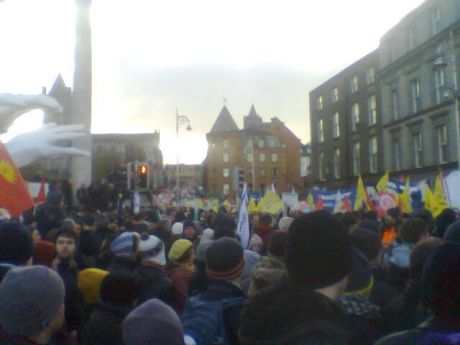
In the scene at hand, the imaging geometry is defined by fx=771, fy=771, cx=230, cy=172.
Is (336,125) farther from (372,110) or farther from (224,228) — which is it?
(224,228)

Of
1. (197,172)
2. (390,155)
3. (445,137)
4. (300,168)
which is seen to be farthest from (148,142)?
(445,137)

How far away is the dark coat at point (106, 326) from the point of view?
4.48 metres

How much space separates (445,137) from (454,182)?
24.2 m

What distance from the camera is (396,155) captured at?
45.7 meters

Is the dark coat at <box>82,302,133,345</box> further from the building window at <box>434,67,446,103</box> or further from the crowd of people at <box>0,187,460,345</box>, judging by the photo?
the building window at <box>434,67,446,103</box>

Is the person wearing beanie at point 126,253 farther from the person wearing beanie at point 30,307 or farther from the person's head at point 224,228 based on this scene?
the person wearing beanie at point 30,307

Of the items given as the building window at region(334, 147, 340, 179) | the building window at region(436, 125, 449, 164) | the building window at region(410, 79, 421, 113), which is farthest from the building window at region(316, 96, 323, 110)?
the building window at region(436, 125, 449, 164)

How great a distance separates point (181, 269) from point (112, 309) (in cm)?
207

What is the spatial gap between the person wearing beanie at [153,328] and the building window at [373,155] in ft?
152

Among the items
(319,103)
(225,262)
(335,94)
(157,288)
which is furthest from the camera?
(319,103)

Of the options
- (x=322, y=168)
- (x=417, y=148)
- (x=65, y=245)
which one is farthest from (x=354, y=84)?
(x=65, y=245)

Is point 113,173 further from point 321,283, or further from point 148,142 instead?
point 148,142

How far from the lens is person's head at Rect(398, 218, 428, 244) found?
641 cm

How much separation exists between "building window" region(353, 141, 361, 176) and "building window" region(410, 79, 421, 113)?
9.97m
